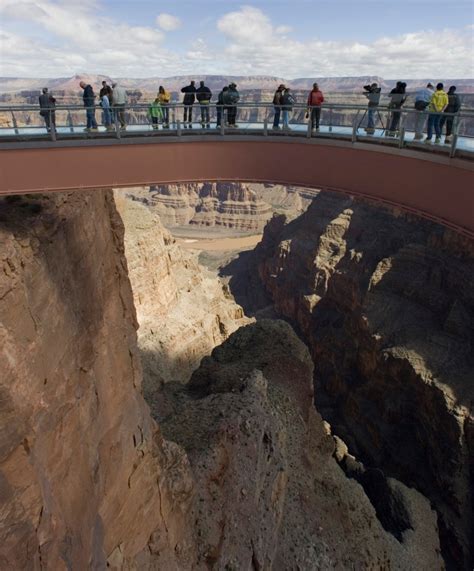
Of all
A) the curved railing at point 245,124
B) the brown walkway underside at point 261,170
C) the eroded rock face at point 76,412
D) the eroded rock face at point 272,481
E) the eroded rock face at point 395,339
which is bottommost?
the eroded rock face at point 395,339

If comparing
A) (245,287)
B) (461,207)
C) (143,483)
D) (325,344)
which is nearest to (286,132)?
(461,207)

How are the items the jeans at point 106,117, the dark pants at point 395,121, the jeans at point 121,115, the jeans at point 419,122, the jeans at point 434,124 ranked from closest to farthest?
the jeans at point 434,124, the jeans at point 419,122, the dark pants at point 395,121, the jeans at point 121,115, the jeans at point 106,117

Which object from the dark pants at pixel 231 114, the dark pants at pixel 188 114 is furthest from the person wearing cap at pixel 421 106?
the dark pants at pixel 188 114

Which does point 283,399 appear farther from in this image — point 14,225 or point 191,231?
point 191,231

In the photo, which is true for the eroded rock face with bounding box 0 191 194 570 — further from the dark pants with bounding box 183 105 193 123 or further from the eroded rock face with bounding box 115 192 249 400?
the eroded rock face with bounding box 115 192 249 400

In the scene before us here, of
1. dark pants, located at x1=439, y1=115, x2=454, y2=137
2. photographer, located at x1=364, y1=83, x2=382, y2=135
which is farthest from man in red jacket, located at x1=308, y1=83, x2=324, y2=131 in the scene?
dark pants, located at x1=439, y1=115, x2=454, y2=137

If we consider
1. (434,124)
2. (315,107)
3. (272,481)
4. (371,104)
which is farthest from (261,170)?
(272,481)

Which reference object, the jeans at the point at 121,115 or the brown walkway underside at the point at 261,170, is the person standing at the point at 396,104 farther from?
the jeans at the point at 121,115
